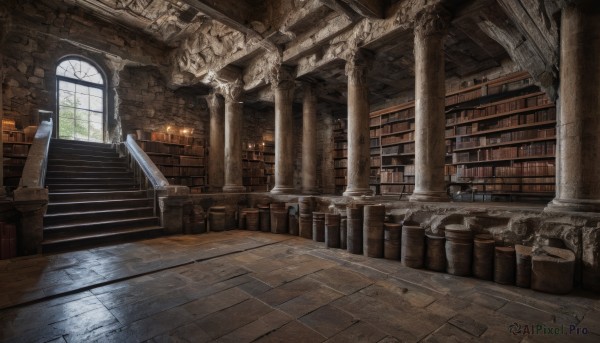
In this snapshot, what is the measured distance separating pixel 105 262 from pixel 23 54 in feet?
25.9

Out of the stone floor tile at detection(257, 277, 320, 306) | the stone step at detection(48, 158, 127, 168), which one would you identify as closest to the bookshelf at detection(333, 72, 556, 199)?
the stone floor tile at detection(257, 277, 320, 306)

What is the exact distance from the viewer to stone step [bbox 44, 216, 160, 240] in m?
4.14

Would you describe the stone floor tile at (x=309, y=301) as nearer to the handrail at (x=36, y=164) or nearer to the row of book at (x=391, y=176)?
the handrail at (x=36, y=164)

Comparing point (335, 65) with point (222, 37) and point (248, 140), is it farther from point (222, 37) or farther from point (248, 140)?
point (248, 140)

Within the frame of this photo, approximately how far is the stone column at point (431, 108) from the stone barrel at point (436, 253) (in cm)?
92

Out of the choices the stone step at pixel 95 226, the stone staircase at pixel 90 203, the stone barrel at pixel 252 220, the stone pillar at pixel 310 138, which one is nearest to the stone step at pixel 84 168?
the stone staircase at pixel 90 203

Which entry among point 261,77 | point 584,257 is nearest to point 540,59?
point 584,257

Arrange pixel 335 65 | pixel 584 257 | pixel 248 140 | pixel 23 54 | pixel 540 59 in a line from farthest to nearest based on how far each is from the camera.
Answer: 1. pixel 248 140
2. pixel 23 54
3. pixel 335 65
4. pixel 540 59
5. pixel 584 257

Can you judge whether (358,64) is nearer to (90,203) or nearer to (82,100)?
(90,203)

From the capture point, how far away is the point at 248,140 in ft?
35.2

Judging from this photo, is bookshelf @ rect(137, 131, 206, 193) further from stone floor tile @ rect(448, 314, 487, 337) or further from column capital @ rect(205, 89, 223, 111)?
stone floor tile @ rect(448, 314, 487, 337)

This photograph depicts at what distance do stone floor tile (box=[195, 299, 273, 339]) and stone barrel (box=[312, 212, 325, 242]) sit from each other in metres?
2.46

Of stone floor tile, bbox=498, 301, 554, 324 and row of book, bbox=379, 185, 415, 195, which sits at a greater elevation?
row of book, bbox=379, 185, 415, 195

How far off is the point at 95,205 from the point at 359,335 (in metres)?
5.17
